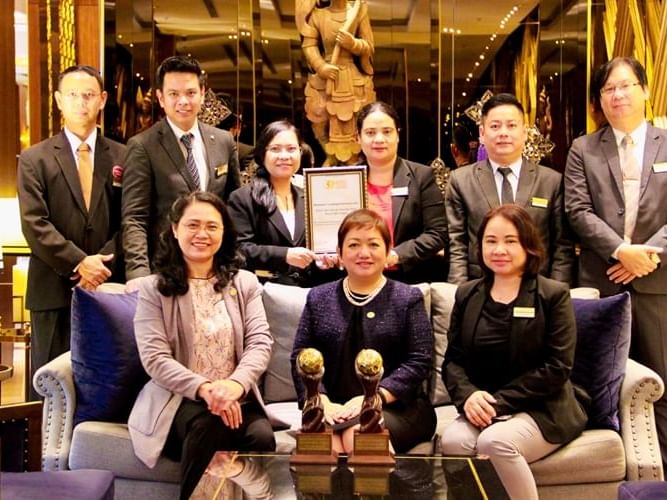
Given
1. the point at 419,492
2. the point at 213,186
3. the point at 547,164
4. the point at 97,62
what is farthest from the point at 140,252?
the point at 547,164

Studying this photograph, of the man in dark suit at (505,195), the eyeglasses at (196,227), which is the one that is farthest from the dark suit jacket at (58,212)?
the man in dark suit at (505,195)

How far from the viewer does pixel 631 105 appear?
3938mm

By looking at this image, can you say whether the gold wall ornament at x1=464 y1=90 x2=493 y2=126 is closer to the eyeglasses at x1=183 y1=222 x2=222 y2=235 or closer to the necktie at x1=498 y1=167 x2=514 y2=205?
the necktie at x1=498 y1=167 x2=514 y2=205

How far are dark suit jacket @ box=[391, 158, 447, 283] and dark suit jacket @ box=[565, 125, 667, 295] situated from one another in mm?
601

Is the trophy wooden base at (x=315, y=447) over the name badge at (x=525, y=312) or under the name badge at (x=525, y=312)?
under

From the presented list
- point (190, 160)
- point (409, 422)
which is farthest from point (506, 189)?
point (190, 160)

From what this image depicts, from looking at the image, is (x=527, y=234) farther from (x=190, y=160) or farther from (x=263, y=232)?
(x=190, y=160)

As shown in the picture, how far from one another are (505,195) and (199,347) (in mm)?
1622

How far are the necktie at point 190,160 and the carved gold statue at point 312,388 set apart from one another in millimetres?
1568

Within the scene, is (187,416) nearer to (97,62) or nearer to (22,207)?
(22,207)

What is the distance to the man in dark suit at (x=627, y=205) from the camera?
3.86 metres

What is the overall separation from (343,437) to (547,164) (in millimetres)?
3446

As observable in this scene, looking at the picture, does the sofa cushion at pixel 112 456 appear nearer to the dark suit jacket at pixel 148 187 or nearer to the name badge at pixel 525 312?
the dark suit jacket at pixel 148 187

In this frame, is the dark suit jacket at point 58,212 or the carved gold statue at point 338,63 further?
the carved gold statue at point 338,63
